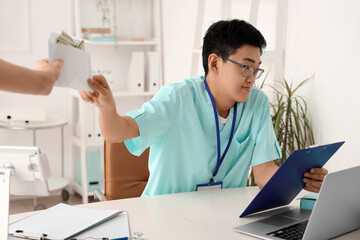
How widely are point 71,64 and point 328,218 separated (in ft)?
2.75

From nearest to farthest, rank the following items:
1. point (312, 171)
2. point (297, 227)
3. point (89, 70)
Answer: point (89, 70) → point (297, 227) → point (312, 171)

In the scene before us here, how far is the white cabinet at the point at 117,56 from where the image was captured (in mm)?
4031

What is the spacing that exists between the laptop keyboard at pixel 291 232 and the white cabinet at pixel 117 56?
8.81 ft

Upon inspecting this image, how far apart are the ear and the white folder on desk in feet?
2.39

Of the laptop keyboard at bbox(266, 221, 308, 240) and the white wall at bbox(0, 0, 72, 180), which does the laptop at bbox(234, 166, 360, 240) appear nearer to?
the laptop keyboard at bbox(266, 221, 308, 240)

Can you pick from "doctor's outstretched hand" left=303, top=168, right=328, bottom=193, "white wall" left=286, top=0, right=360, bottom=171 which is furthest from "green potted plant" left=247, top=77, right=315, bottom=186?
"doctor's outstretched hand" left=303, top=168, right=328, bottom=193

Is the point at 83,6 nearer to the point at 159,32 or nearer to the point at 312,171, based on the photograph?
the point at 159,32

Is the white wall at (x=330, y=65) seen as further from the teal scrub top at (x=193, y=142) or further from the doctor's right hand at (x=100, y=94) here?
the doctor's right hand at (x=100, y=94)

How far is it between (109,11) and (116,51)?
0.35 meters

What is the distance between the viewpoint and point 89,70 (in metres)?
1.43

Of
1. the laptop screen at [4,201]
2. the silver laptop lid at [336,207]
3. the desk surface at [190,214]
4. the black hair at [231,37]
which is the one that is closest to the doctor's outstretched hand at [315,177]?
the desk surface at [190,214]

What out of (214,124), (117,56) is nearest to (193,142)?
(214,124)

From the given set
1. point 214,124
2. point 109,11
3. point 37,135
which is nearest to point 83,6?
point 109,11

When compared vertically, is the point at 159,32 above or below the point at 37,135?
above
